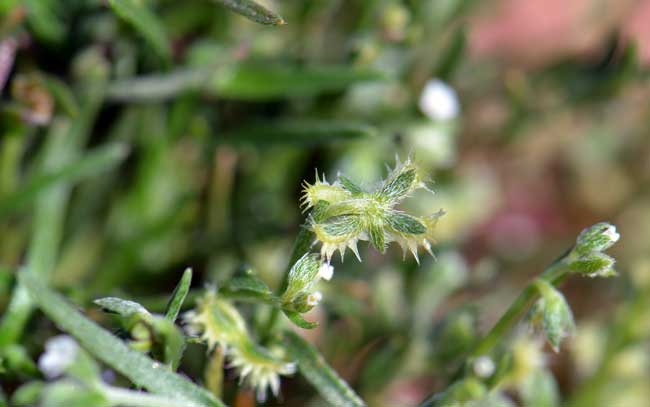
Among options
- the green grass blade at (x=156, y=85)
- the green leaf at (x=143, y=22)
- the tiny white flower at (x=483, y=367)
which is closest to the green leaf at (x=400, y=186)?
the tiny white flower at (x=483, y=367)

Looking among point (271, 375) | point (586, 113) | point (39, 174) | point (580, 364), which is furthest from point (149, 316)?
point (586, 113)

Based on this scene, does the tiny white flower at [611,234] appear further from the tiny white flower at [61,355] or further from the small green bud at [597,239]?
the tiny white flower at [61,355]

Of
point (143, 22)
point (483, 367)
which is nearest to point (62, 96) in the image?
point (143, 22)

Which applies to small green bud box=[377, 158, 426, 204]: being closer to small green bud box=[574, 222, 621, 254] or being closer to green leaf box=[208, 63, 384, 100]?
small green bud box=[574, 222, 621, 254]

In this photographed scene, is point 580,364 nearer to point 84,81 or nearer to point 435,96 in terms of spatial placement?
point 435,96

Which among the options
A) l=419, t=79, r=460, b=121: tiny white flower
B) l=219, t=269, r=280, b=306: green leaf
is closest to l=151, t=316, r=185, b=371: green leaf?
l=219, t=269, r=280, b=306: green leaf

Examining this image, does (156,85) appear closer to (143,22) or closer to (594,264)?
(143,22)
